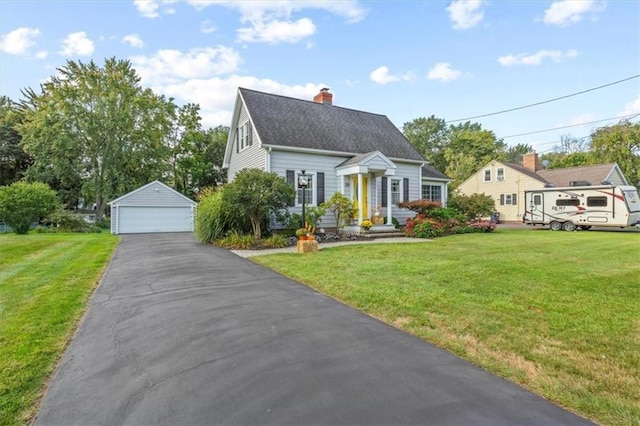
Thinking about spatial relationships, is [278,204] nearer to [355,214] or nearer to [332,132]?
[355,214]

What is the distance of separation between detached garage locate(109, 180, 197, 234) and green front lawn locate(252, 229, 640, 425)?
50.3ft

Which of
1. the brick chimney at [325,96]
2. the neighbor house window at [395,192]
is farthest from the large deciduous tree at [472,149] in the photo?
the brick chimney at [325,96]

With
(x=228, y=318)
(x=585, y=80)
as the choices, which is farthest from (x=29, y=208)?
(x=585, y=80)

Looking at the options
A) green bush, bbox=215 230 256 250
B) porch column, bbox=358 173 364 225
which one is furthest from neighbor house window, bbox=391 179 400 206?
green bush, bbox=215 230 256 250

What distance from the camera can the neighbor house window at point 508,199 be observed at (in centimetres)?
2859

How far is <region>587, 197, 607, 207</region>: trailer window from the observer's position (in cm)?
1730

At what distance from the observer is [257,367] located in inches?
112

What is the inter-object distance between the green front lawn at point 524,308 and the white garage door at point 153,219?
15267 millimetres

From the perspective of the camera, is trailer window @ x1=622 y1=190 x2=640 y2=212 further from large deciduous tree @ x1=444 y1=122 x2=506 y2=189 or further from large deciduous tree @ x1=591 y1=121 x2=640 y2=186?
large deciduous tree @ x1=444 y1=122 x2=506 y2=189

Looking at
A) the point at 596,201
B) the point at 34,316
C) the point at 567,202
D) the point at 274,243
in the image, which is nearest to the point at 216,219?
the point at 274,243

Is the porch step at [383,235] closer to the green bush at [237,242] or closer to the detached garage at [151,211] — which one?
the green bush at [237,242]

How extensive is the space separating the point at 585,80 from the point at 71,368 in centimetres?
2394

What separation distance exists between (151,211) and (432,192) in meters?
17.5

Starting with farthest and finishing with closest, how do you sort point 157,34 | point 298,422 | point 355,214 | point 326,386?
point 355,214 < point 157,34 < point 326,386 < point 298,422
